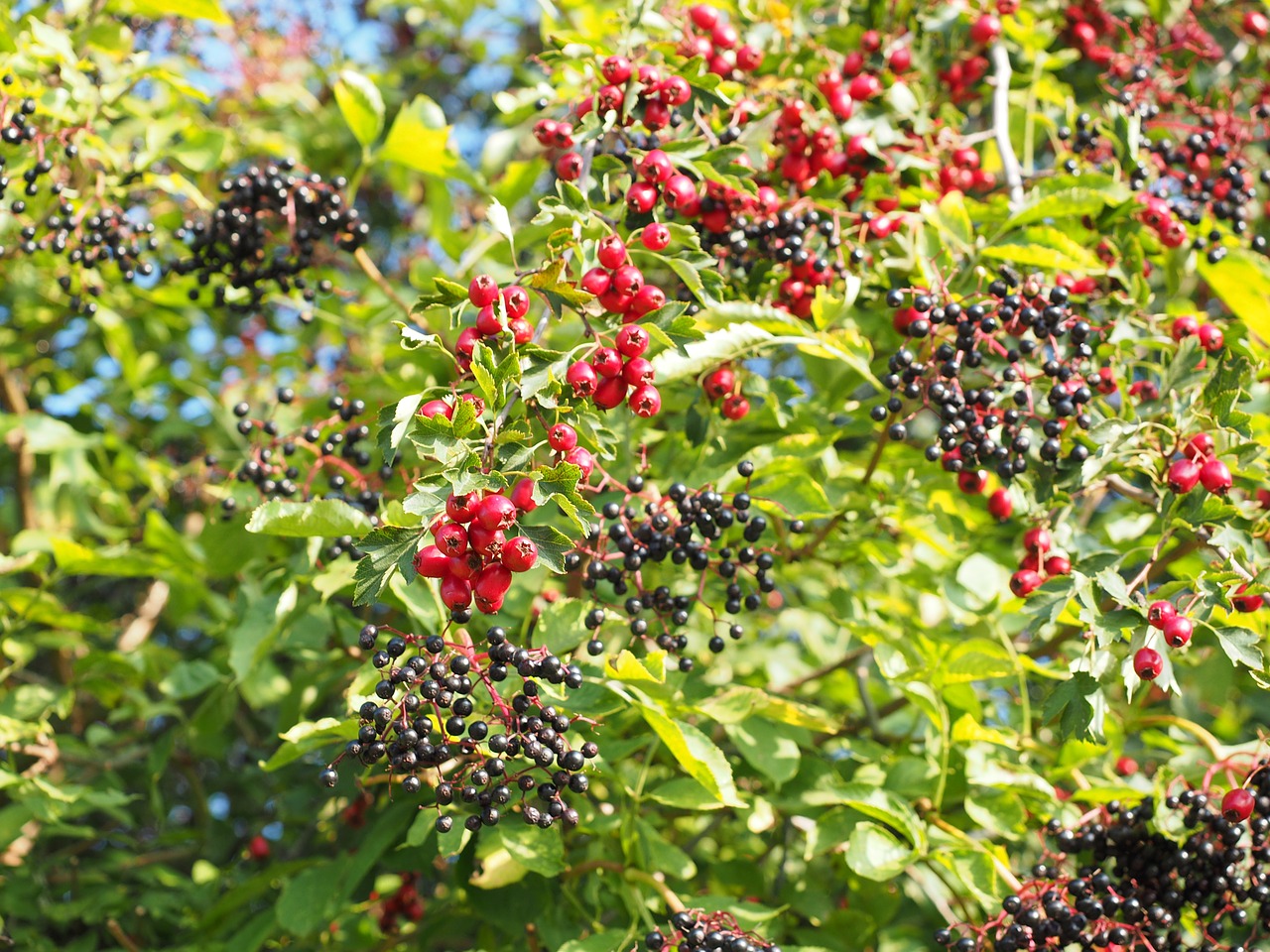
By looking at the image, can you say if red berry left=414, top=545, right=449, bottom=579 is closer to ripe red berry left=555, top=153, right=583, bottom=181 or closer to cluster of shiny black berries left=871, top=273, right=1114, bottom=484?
ripe red berry left=555, top=153, right=583, bottom=181

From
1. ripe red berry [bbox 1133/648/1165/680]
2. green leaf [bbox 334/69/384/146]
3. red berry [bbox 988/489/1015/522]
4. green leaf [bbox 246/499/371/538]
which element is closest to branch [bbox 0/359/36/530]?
green leaf [bbox 334/69/384/146]

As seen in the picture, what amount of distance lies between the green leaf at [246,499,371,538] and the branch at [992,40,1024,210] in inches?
84.4

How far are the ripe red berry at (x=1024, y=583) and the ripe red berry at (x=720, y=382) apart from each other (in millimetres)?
884

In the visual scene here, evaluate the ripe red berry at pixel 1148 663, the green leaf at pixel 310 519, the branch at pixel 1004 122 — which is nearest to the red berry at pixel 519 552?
the green leaf at pixel 310 519

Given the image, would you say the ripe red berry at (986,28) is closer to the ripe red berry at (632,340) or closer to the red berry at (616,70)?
the red berry at (616,70)

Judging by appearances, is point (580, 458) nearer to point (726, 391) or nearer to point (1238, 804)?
point (726, 391)

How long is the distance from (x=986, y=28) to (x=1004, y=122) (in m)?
0.33

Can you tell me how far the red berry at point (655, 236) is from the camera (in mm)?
2482

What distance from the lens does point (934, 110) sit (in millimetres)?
3840

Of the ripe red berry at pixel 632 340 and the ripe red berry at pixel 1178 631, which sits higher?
the ripe red berry at pixel 632 340

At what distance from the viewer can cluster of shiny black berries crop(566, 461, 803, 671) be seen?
249 cm

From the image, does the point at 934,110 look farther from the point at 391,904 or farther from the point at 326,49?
the point at 326,49

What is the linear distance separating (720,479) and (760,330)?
453mm

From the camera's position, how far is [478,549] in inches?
80.6
